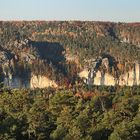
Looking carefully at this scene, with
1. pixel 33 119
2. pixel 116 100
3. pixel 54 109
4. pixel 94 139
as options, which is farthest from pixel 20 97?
pixel 116 100

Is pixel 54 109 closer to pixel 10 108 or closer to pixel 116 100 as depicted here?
pixel 10 108

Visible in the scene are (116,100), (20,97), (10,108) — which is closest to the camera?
(10,108)

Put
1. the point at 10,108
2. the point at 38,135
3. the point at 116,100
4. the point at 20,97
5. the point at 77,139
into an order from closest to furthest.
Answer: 1. the point at 77,139
2. the point at 38,135
3. the point at 10,108
4. the point at 20,97
5. the point at 116,100

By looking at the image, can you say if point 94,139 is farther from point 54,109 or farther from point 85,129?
point 54,109

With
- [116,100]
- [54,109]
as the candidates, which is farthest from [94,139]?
[116,100]

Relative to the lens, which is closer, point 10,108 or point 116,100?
point 10,108

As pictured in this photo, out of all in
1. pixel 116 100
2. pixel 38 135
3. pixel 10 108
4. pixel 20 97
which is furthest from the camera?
pixel 116 100

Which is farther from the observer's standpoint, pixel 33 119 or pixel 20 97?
pixel 20 97

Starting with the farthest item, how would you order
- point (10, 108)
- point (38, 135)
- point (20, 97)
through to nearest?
point (20, 97), point (10, 108), point (38, 135)
